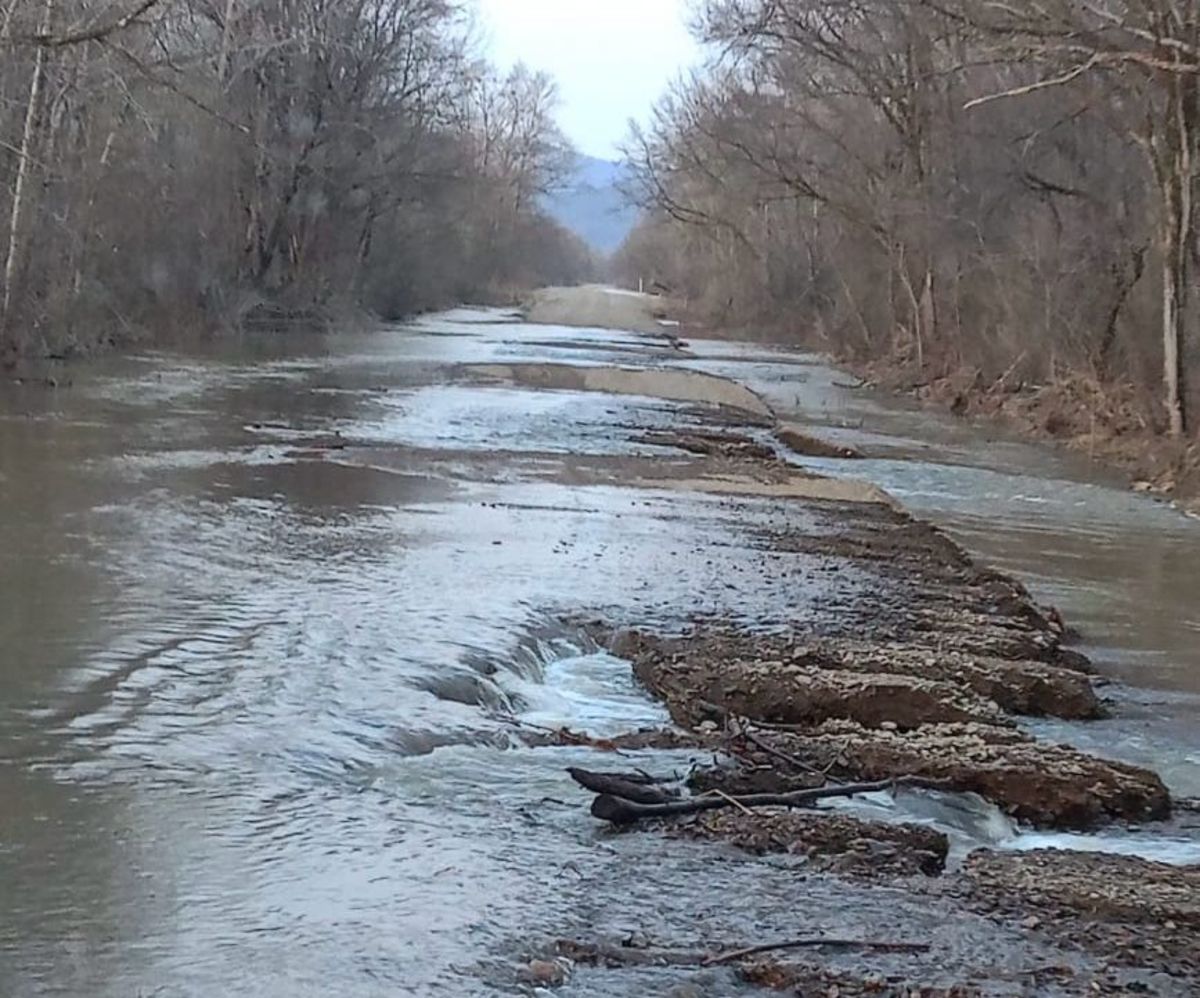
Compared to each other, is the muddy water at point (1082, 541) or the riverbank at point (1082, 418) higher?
the riverbank at point (1082, 418)

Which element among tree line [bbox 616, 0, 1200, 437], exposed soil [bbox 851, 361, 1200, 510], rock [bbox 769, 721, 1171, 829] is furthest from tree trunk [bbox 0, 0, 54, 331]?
rock [bbox 769, 721, 1171, 829]

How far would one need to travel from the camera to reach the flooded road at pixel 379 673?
632 centimetres

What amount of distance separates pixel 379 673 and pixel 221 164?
42739 millimetres

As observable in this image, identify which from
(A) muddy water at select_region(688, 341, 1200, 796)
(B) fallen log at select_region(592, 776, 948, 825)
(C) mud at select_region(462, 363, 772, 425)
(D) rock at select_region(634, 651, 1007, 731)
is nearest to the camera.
→ (B) fallen log at select_region(592, 776, 948, 825)

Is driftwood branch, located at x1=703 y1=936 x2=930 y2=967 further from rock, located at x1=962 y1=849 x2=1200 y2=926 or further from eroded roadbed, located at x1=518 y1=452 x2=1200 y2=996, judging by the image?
rock, located at x1=962 y1=849 x2=1200 y2=926

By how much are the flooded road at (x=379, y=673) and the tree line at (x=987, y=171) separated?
516 cm

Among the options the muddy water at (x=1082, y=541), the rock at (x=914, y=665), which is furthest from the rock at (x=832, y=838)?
the rock at (x=914, y=665)

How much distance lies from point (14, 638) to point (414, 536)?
536 centimetres

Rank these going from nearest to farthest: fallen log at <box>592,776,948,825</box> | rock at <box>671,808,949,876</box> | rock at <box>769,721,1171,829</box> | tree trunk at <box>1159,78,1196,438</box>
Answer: rock at <box>671,808,949,876</box>
fallen log at <box>592,776,948,825</box>
rock at <box>769,721,1171,829</box>
tree trunk at <box>1159,78,1196,438</box>

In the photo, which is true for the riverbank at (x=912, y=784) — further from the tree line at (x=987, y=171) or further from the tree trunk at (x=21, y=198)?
the tree trunk at (x=21, y=198)

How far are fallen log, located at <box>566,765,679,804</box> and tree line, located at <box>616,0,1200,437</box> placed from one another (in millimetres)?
13851

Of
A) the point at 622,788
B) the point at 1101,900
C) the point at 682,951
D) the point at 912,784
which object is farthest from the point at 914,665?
the point at 682,951

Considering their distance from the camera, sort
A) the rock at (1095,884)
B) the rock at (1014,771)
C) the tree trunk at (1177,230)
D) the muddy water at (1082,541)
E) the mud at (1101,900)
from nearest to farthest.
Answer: the mud at (1101,900) < the rock at (1095,884) < the rock at (1014,771) < the muddy water at (1082,541) < the tree trunk at (1177,230)

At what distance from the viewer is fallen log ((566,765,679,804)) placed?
7754mm
